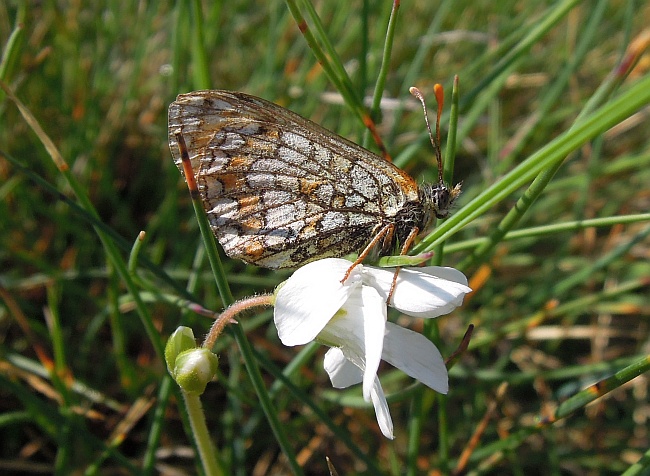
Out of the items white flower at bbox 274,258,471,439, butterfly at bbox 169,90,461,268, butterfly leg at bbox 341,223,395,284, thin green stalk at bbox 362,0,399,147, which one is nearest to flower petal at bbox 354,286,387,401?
white flower at bbox 274,258,471,439

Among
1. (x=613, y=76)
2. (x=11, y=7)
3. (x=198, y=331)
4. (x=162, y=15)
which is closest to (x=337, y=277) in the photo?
(x=613, y=76)

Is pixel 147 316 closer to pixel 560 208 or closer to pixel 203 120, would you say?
pixel 203 120

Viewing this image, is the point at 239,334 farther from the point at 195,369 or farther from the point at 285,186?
the point at 285,186

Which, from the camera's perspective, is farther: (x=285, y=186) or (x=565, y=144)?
(x=285, y=186)

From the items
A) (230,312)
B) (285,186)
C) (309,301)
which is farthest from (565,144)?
(285,186)

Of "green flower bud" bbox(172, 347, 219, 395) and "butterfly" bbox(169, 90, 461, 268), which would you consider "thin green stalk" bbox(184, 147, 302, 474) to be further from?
"butterfly" bbox(169, 90, 461, 268)

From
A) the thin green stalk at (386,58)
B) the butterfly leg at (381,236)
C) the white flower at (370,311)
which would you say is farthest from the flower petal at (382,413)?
the thin green stalk at (386,58)
